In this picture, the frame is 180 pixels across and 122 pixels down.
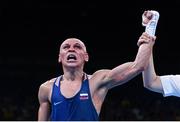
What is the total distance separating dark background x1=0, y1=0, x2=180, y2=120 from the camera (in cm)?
895

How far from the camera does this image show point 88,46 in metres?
9.69

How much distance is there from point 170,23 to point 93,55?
5.70 ft

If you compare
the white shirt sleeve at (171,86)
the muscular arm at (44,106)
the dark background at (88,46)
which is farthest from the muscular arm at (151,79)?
the dark background at (88,46)

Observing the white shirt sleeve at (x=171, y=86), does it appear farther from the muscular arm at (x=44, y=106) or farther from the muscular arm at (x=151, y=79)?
the muscular arm at (x=44, y=106)

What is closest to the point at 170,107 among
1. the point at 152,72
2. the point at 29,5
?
the point at 29,5

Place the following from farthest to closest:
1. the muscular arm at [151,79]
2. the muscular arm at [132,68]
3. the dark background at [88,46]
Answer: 1. the dark background at [88,46]
2. the muscular arm at [151,79]
3. the muscular arm at [132,68]

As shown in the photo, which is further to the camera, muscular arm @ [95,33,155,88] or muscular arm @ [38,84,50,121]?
muscular arm @ [38,84,50,121]

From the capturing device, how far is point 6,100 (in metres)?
9.20

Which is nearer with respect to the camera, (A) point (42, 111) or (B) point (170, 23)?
(A) point (42, 111)

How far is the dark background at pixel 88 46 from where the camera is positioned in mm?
8953

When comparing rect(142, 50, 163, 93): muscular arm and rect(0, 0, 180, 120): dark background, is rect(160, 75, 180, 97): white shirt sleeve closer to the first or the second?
rect(142, 50, 163, 93): muscular arm

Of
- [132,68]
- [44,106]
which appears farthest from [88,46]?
[132,68]

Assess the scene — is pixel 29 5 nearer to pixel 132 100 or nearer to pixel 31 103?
pixel 31 103

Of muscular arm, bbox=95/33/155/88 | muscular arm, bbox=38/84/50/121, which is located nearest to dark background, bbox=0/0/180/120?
muscular arm, bbox=38/84/50/121
